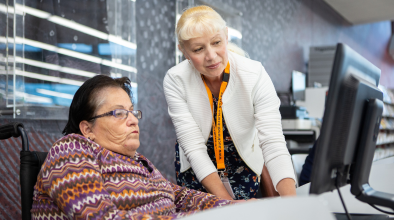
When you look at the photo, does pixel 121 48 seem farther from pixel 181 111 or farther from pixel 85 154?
pixel 85 154

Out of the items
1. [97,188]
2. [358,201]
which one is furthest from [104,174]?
[358,201]

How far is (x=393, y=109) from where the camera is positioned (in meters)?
4.87

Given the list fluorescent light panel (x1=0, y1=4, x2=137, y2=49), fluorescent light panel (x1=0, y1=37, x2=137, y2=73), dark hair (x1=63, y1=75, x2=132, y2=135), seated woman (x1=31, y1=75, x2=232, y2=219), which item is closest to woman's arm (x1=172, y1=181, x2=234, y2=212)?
seated woman (x1=31, y1=75, x2=232, y2=219)

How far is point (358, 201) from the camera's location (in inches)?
48.9

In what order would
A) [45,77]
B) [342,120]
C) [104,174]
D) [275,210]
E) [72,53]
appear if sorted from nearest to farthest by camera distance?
1. [275,210]
2. [342,120]
3. [104,174]
4. [45,77]
5. [72,53]

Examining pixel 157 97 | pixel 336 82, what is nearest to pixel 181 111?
pixel 336 82

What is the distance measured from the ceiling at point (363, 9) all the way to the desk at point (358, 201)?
6161 millimetres

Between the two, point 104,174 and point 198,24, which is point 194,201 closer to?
point 104,174

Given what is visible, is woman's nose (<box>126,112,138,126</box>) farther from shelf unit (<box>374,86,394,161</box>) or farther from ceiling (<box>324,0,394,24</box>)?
ceiling (<box>324,0,394,24</box>)

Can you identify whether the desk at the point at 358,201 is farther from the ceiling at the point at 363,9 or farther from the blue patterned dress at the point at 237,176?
the ceiling at the point at 363,9

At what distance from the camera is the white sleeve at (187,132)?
4.91 feet

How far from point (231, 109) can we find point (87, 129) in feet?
2.04

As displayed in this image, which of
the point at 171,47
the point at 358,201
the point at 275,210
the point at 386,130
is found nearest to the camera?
the point at 275,210

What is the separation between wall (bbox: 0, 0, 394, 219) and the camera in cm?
219
